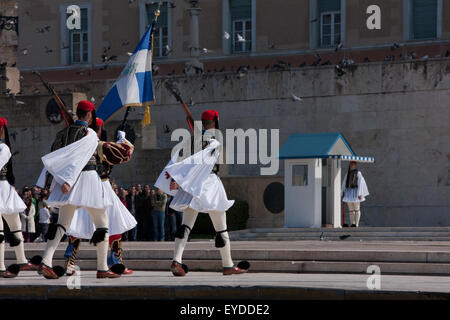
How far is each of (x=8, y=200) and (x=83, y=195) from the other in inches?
63.4

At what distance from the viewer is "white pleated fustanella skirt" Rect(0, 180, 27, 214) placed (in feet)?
47.6

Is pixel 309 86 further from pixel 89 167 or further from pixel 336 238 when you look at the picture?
pixel 89 167

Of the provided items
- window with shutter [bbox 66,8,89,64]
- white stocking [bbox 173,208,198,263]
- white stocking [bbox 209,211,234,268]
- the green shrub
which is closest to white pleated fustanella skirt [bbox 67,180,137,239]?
white stocking [bbox 173,208,198,263]

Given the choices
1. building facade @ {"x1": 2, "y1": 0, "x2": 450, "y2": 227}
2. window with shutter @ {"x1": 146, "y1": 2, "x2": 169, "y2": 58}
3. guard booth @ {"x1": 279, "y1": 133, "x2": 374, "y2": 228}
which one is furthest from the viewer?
window with shutter @ {"x1": 146, "y1": 2, "x2": 169, "y2": 58}

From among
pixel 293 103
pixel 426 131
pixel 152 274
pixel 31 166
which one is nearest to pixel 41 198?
pixel 31 166

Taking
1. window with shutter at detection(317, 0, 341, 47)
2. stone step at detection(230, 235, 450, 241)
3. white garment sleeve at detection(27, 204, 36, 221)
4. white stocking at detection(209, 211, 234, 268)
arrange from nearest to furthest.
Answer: white stocking at detection(209, 211, 234, 268) → stone step at detection(230, 235, 450, 241) → white garment sleeve at detection(27, 204, 36, 221) → window with shutter at detection(317, 0, 341, 47)

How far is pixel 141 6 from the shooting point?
43.0m

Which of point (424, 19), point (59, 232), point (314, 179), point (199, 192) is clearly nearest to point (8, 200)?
point (59, 232)

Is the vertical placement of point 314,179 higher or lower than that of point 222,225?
lower

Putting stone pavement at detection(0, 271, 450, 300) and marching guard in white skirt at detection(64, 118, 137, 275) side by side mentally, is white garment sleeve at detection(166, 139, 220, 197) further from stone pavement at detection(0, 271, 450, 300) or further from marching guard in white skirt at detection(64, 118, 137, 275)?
stone pavement at detection(0, 271, 450, 300)

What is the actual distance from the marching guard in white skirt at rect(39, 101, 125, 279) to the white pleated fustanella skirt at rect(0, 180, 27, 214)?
103cm

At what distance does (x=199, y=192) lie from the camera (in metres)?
14.0

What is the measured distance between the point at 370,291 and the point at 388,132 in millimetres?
20553
